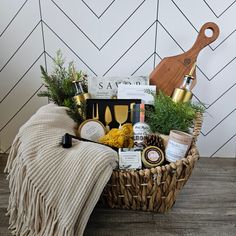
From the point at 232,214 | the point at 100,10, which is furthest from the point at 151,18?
the point at 232,214

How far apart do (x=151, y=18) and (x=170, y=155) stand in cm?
53

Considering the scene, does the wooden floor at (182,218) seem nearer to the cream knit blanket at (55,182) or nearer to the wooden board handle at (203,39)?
the cream knit blanket at (55,182)

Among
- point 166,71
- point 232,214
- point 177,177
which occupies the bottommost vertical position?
point 232,214

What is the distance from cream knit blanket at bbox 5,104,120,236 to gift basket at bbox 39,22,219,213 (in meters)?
0.05

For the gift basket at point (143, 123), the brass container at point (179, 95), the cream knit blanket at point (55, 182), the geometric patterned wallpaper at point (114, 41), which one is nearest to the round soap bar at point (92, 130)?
the gift basket at point (143, 123)

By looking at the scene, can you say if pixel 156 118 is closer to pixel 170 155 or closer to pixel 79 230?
pixel 170 155

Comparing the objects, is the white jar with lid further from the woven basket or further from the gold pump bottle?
the gold pump bottle

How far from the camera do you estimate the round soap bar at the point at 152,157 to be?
63 centimetres

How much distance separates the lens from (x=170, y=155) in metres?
0.64

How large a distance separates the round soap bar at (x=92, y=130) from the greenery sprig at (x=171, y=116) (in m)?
0.13

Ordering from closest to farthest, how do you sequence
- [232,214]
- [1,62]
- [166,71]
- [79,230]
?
1. [79,230]
2. [232,214]
3. [166,71]
4. [1,62]

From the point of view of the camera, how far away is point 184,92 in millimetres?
802

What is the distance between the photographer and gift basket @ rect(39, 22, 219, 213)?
2.05 feet

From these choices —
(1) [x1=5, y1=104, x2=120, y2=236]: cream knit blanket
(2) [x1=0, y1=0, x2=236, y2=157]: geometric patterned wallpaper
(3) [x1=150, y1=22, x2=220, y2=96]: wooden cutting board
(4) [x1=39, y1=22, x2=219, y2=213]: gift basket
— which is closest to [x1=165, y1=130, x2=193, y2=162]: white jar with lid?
(4) [x1=39, y1=22, x2=219, y2=213]: gift basket
